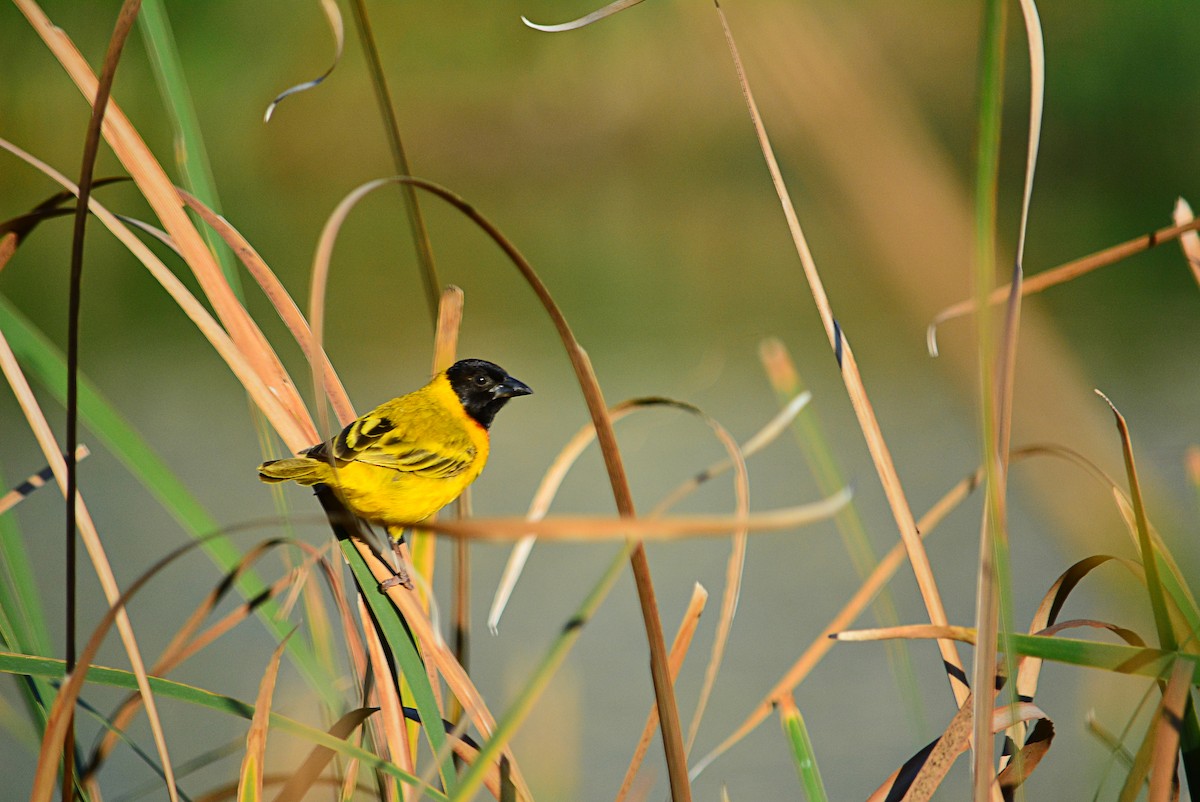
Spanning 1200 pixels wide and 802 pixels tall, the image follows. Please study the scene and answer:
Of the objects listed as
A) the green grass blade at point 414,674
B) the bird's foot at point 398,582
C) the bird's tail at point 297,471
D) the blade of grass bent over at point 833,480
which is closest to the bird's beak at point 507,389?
the bird's tail at point 297,471

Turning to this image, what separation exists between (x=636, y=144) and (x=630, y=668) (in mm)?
7313

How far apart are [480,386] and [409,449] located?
0.30m

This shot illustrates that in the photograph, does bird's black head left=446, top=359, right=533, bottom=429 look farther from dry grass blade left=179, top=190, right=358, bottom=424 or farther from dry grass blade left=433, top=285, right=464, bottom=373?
dry grass blade left=179, top=190, right=358, bottom=424

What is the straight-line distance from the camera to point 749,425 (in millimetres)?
5227

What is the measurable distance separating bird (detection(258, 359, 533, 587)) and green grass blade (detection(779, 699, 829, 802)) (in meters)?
0.57

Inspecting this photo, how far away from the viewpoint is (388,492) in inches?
63.1

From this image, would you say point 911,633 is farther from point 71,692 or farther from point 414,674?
point 71,692

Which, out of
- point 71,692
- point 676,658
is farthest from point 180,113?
point 676,658

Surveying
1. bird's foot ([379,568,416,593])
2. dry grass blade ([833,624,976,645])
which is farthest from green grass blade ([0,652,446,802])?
dry grass blade ([833,624,976,645])

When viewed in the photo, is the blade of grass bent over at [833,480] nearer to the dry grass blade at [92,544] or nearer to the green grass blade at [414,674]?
the green grass blade at [414,674]

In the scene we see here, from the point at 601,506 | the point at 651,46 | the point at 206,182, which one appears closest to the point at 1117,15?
the point at 651,46

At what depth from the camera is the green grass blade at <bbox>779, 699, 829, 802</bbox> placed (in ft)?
3.10

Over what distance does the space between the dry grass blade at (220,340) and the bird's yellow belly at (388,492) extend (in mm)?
495

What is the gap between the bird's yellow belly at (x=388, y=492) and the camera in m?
1.59
